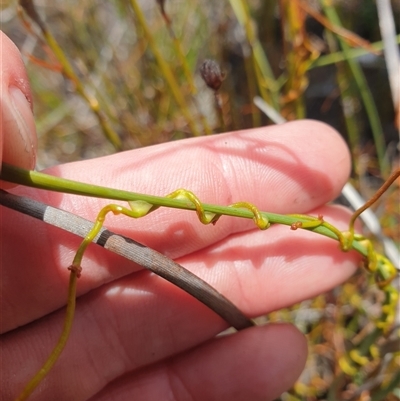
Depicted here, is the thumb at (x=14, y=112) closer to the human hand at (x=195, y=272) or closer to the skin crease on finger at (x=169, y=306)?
the human hand at (x=195, y=272)

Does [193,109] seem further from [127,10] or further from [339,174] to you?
[339,174]

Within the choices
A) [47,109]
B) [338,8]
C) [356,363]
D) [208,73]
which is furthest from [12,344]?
[338,8]

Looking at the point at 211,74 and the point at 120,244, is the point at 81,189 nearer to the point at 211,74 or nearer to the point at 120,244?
the point at 120,244

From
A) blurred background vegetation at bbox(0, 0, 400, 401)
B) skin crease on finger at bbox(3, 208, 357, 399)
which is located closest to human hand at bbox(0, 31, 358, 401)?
skin crease on finger at bbox(3, 208, 357, 399)

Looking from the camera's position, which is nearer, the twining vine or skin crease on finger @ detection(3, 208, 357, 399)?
the twining vine

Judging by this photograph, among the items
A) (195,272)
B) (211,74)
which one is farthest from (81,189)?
(195,272)

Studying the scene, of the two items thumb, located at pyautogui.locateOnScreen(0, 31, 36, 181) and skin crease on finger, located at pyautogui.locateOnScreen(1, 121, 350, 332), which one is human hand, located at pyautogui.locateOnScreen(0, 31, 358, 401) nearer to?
skin crease on finger, located at pyautogui.locateOnScreen(1, 121, 350, 332)
